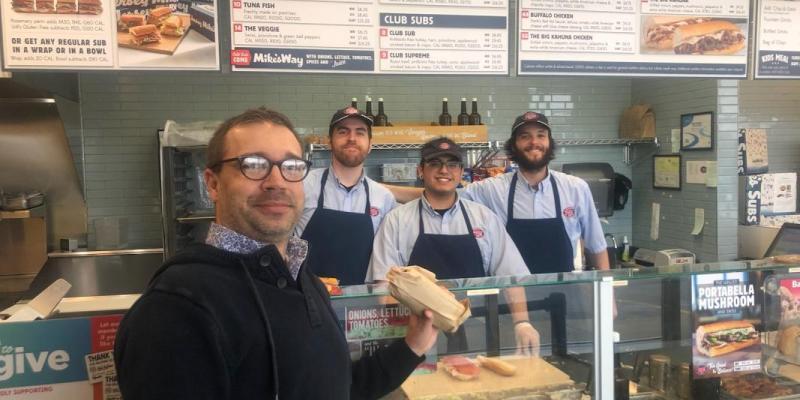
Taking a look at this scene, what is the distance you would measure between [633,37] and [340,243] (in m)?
1.79

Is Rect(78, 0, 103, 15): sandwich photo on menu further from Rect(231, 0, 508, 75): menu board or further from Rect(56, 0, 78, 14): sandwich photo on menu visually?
Rect(231, 0, 508, 75): menu board

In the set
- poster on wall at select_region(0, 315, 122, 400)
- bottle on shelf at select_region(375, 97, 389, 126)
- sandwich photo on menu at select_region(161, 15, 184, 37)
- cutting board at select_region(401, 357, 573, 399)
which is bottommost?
cutting board at select_region(401, 357, 573, 399)

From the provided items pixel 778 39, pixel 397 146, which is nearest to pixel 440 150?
pixel 778 39

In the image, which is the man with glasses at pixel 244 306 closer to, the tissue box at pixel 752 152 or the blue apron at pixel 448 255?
the blue apron at pixel 448 255

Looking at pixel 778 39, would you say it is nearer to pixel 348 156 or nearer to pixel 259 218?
pixel 348 156

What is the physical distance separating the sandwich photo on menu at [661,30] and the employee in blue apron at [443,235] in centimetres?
120

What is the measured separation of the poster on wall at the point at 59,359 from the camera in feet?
4.70

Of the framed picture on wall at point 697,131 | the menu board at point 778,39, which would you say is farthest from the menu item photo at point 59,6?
the framed picture on wall at point 697,131

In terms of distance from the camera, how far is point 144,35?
100 inches

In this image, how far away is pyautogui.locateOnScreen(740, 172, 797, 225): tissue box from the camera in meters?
4.95

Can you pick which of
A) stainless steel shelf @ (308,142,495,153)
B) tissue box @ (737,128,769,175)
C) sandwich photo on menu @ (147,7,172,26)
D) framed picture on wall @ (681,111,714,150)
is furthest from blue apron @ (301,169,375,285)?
tissue box @ (737,128,769,175)

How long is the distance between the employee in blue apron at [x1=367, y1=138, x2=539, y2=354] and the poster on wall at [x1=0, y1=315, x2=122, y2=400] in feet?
4.66

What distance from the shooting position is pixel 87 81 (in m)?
5.35

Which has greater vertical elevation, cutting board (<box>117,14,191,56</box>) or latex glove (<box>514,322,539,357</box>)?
cutting board (<box>117,14,191,56</box>)
